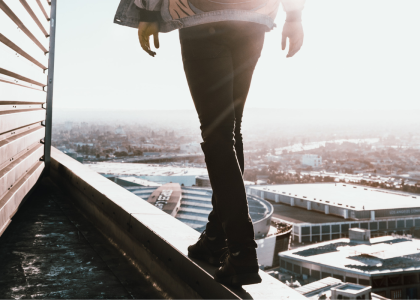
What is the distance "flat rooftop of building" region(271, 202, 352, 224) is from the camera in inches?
723

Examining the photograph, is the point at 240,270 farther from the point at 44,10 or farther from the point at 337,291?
the point at 337,291

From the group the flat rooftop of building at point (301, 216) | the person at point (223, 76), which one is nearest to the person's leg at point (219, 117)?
the person at point (223, 76)

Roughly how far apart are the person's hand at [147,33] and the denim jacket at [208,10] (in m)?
0.02

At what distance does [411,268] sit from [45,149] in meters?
10.6

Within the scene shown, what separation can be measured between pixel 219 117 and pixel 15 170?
1249 millimetres

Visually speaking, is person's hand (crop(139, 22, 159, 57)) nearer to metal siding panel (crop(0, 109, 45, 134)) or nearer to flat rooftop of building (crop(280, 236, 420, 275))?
metal siding panel (crop(0, 109, 45, 134))

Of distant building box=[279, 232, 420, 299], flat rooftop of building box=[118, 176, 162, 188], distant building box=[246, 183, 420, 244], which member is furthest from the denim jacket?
distant building box=[246, 183, 420, 244]

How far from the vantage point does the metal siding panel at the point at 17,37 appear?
1289 millimetres

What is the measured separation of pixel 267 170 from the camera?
23.4 metres

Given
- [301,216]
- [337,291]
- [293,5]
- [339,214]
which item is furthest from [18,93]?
[339,214]

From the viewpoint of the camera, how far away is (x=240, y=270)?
0.76 metres

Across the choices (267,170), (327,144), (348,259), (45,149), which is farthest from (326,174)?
(45,149)

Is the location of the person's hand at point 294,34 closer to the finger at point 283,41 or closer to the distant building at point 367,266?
the finger at point 283,41

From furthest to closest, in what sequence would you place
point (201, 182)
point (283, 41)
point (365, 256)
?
point (201, 182), point (365, 256), point (283, 41)
